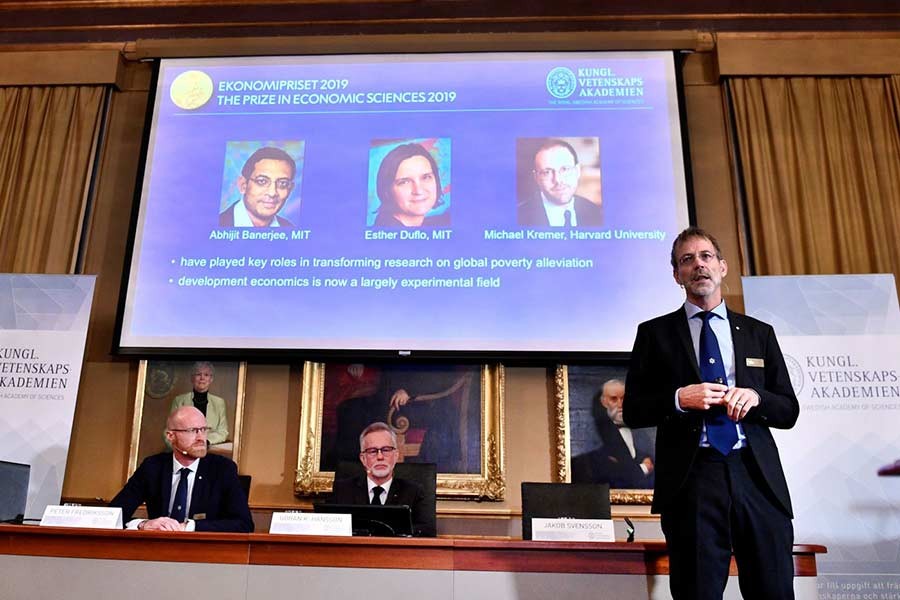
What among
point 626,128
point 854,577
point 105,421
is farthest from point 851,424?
point 105,421

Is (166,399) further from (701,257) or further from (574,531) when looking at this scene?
(701,257)

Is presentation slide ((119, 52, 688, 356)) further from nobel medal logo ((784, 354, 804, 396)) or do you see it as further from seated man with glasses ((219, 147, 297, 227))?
nobel medal logo ((784, 354, 804, 396))

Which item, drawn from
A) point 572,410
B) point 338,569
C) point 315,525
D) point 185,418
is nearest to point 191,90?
point 185,418

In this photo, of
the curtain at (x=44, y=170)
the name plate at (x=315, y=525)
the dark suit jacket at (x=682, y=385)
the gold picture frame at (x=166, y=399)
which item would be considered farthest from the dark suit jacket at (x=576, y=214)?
the curtain at (x=44, y=170)

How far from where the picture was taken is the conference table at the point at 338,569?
2.31 metres

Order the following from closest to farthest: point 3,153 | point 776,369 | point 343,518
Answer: point 776,369
point 343,518
point 3,153

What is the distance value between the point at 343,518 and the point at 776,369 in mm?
1353

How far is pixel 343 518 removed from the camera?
252 cm

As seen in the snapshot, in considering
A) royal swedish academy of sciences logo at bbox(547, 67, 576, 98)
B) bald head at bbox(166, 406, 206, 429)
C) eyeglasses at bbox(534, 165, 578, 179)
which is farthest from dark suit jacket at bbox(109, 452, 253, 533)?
royal swedish academy of sciences logo at bbox(547, 67, 576, 98)

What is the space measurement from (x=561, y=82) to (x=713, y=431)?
10.4ft

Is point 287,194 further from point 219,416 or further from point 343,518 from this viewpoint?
point 343,518

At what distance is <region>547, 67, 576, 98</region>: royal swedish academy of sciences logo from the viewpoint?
4.79 meters

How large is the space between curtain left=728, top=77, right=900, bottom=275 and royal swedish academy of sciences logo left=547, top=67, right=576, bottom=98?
997mm

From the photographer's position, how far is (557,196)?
4.55m
